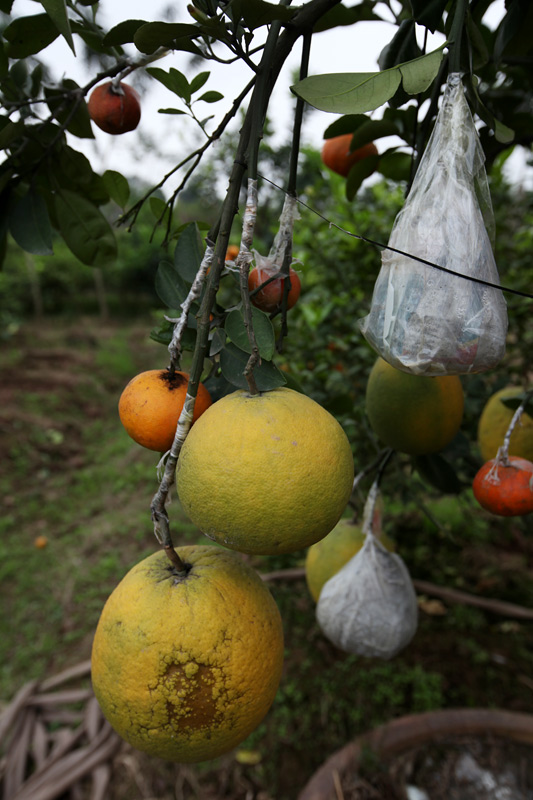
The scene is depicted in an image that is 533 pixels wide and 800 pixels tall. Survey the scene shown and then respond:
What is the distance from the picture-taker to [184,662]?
54cm

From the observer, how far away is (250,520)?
49 cm

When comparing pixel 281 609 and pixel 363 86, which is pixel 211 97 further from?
pixel 281 609

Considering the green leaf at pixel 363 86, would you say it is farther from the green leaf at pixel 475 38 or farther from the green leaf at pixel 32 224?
the green leaf at pixel 32 224

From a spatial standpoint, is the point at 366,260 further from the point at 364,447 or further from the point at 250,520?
the point at 250,520

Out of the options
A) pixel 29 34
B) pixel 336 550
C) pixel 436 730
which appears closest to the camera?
pixel 29 34

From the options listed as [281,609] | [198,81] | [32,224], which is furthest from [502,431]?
[281,609]

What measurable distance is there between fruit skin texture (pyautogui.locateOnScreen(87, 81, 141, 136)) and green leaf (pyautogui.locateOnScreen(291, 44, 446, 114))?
1.25 feet

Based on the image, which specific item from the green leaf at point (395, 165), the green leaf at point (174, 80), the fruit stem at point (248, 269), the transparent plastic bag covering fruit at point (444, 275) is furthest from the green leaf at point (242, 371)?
the green leaf at point (395, 165)

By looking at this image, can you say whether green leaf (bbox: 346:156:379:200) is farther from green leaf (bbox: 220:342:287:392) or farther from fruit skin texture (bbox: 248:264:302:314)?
green leaf (bbox: 220:342:287:392)

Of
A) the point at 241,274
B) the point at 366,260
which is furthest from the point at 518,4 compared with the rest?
the point at 366,260

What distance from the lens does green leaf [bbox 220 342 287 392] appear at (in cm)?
55

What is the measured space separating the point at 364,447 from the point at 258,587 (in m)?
1.05

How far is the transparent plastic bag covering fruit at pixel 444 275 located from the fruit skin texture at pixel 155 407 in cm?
22

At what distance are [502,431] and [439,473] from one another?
0.14 metres
